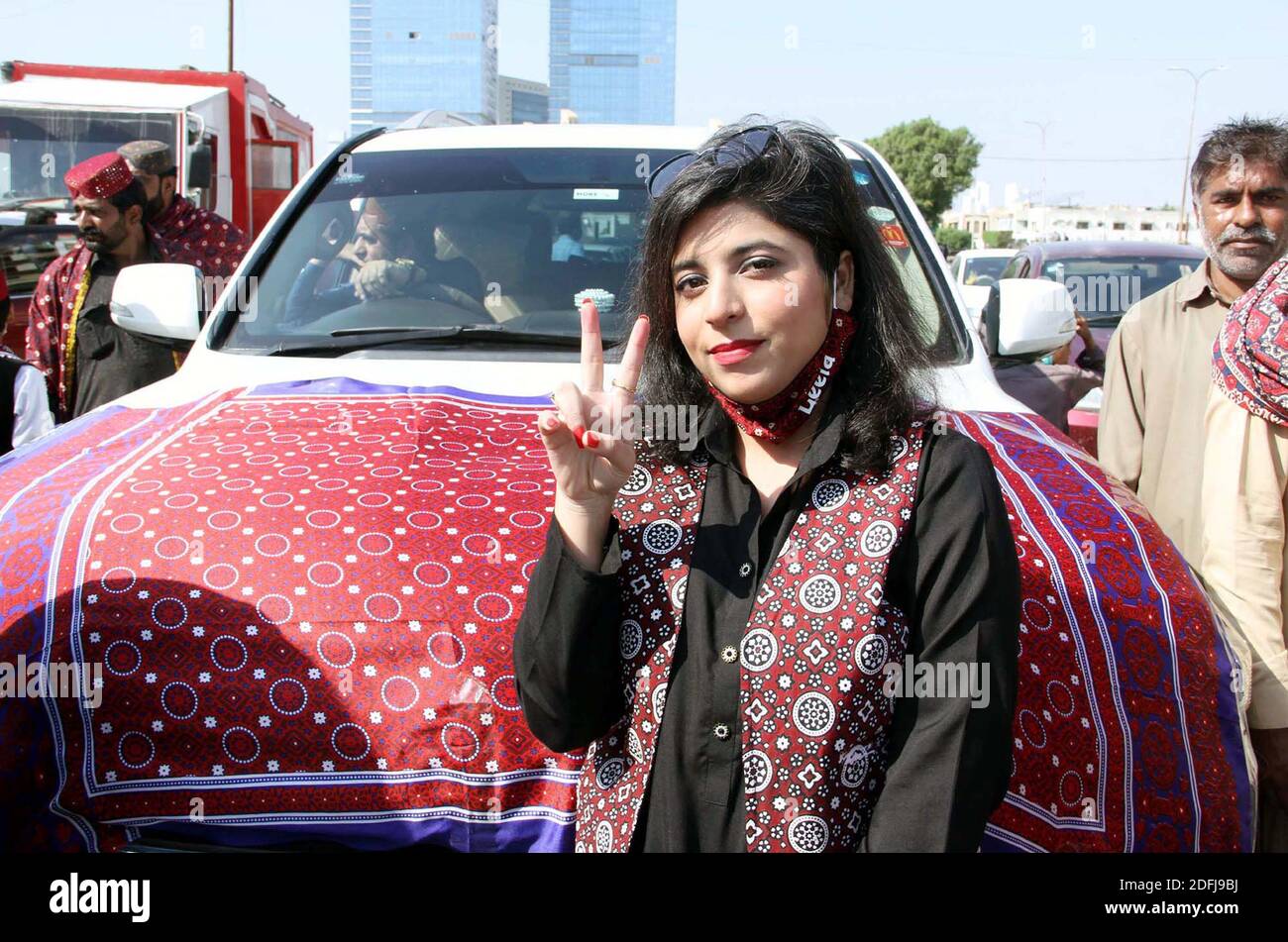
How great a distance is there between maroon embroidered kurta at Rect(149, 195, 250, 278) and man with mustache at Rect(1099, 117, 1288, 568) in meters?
3.81

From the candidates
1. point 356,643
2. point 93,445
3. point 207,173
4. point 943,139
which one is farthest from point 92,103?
point 943,139

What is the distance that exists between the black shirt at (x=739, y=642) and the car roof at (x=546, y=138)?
227cm

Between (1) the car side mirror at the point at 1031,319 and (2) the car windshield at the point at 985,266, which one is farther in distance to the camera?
(2) the car windshield at the point at 985,266

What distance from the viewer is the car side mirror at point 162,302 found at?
11.2 ft

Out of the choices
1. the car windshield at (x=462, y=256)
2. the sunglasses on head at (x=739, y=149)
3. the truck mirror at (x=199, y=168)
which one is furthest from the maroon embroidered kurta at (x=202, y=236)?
the truck mirror at (x=199, y=168)

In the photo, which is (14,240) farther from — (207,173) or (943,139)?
(943,139)

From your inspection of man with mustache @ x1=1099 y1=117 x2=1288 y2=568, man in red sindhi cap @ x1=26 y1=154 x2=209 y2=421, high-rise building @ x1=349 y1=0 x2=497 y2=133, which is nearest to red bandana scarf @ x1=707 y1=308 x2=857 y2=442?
man with mustache @ x1=1099 y1=117 x2=1288 y2=568

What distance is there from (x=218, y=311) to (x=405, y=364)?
652 millimetres

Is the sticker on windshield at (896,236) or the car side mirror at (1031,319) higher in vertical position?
the sticker on windshield at (896,236)

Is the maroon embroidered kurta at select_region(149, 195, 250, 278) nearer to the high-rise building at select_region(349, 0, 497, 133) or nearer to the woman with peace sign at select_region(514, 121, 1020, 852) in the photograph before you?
the woman with peace sign at select_region(514, 121, 1020, 852)

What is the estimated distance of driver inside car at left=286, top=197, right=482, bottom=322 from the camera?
135 inches

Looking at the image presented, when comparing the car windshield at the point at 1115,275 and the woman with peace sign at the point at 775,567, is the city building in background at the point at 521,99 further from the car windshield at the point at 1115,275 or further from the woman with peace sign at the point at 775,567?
the woman with peace sign at the point at 775,567

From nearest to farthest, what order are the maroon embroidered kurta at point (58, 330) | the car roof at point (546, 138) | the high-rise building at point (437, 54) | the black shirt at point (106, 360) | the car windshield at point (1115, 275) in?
1. the car roof at point (546, 138)
2. the black shirt at point (106, 360)
3. the maroon embroidered kurta at point (58, 330)
4. the car windshield at point (1115, 275)
5. the high-rise building at point (437, 54)

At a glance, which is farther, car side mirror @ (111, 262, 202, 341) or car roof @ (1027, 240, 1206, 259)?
car roof @ (1027, 240, 1206, 259)
